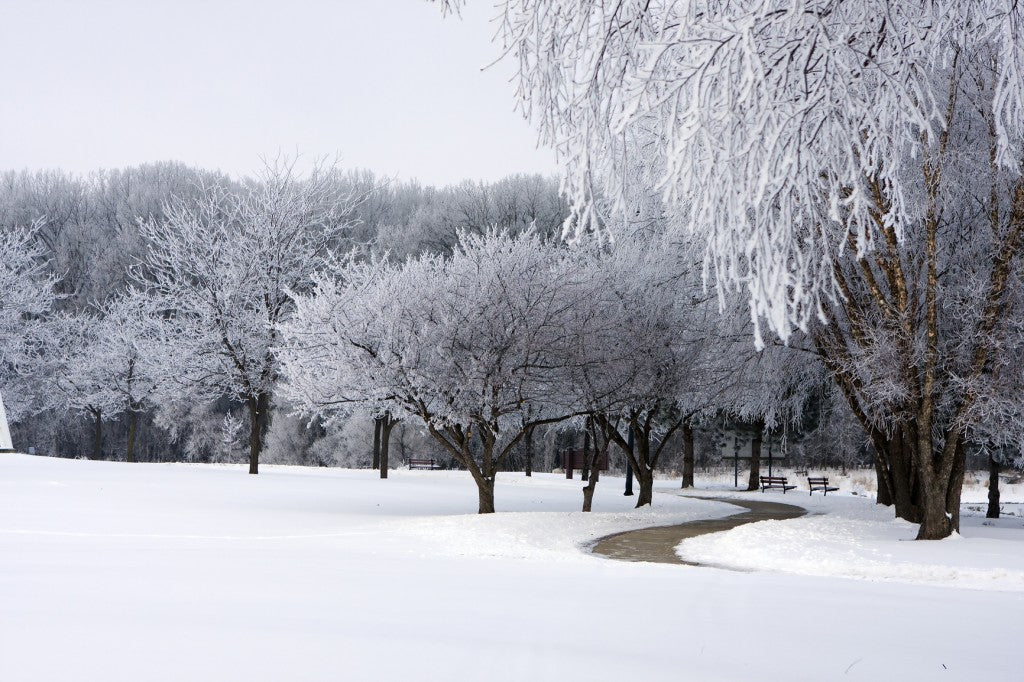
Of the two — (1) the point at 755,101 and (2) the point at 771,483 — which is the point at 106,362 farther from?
(1) the point at 755,101

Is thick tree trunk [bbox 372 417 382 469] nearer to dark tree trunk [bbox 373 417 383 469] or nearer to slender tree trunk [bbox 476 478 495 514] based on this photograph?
dark tree trunk [bbox 373 417 383 469]

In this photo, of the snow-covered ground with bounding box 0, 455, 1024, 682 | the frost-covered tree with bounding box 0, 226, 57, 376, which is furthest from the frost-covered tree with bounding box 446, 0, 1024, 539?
the frost-covered tree with bounding box 0, 226, 57, 376

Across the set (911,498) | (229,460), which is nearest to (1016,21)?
(911,498)

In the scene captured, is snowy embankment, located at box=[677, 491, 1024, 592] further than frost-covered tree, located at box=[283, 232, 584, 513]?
No

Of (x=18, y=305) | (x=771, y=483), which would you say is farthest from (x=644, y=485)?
(x=18, y=305)

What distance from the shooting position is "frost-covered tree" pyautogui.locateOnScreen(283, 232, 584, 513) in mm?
16656

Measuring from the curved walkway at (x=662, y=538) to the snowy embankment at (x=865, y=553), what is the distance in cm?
39

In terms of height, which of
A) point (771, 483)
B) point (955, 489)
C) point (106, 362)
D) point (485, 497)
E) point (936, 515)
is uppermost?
point (106, 362)

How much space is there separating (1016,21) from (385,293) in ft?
44.6

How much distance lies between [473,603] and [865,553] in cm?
687

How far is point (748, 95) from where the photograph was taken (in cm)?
381

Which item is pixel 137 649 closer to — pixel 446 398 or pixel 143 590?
pixel 143 590

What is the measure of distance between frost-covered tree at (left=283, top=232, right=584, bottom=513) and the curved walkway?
346 cm

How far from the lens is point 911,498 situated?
17578 millimetres
